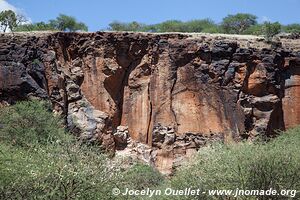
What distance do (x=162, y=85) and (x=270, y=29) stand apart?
7.74m

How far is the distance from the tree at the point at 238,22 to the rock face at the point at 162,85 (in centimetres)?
1226

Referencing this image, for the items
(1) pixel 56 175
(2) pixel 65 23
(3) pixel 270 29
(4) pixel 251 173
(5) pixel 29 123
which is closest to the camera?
(1) pixel 56 175

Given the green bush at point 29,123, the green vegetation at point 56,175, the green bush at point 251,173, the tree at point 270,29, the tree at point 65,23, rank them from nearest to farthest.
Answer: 1. the green vegetation at point 56,175
2. the green bush at point 251,173
3. the green bush at point 29,123
4. the tree at point 270,29
5. the tree at point 65,23

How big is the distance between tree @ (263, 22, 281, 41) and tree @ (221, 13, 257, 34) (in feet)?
23.2

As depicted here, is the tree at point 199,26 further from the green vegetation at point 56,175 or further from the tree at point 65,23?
the green vegetation at point 56,175

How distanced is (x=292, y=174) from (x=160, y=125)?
1095 centimetres

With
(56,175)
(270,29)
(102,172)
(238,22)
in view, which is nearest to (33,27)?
(270,29)

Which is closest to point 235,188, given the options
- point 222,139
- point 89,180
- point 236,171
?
point 236,171

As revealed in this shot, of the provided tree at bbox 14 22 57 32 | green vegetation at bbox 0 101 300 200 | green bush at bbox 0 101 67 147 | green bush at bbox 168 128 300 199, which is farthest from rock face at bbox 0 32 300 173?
green bush at bbox 168 128 300 199

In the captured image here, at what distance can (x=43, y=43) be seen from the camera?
72.9 feet

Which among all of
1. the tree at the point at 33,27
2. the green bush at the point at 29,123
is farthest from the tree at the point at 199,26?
the green bush at the point at 29,123

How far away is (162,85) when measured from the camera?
23000 millimetres

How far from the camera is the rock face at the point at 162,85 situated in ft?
72.2

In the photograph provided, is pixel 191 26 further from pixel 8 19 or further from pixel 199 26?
pixel 8 19
